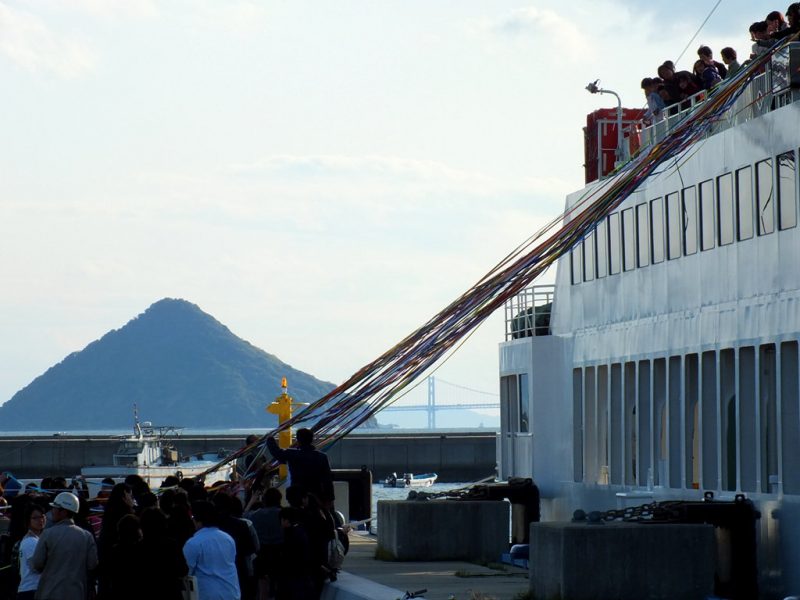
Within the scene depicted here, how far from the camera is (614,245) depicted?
83.9 ft

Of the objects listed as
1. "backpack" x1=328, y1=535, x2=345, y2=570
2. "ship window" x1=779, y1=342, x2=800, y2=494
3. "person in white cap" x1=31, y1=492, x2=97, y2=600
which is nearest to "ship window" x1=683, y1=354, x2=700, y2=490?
"ship window" x1=779, y1=342, x2=800, y2=494

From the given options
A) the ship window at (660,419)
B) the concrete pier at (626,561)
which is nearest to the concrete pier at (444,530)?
the ship window at (660,419)

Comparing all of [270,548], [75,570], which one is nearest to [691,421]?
[270,548]

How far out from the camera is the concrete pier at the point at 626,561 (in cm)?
1784

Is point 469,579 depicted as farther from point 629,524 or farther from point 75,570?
point 75,570

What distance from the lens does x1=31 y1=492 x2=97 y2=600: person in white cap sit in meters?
14.1

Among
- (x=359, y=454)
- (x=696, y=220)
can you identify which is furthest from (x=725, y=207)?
(x=359, y=454)

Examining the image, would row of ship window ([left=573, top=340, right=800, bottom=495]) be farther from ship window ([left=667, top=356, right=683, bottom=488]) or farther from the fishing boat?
the fishing boat

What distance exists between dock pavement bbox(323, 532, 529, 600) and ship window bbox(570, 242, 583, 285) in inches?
195

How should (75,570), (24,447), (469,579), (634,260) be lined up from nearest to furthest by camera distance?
1. (75,570)
2. (469,579)
3. (634,260)
4. (24,447)

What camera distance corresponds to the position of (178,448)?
250 ft

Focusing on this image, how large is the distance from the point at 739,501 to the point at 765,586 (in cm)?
96

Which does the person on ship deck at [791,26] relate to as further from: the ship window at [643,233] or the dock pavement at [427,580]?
the dock pavement at [427,580]

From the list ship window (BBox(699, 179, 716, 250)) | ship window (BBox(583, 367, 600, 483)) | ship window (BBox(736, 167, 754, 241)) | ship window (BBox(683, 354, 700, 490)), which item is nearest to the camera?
ship window (BBox(736, 167, 754, 241))
